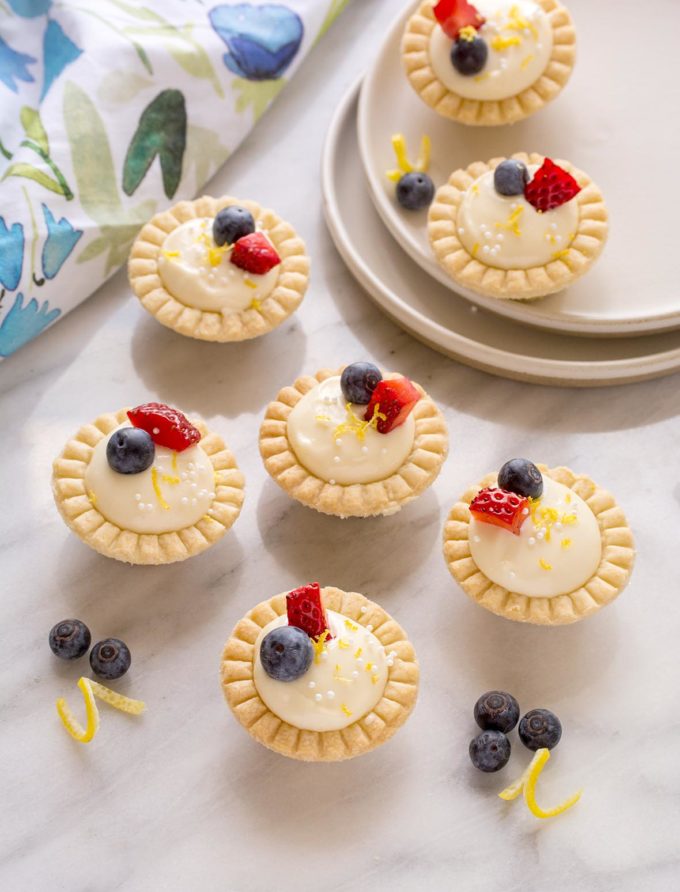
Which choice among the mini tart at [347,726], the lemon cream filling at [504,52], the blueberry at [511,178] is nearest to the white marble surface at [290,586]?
the mini tart at [347,726]

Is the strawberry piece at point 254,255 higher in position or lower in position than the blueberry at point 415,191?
lower

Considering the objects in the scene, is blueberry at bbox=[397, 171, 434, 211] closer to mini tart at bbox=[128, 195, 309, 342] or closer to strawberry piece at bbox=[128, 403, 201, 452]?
mini tart at bbox=[128, 195, 309, 342]

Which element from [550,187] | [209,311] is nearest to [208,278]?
[209,311]

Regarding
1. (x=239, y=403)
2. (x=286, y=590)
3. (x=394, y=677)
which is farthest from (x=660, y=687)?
(x=239, y=403)

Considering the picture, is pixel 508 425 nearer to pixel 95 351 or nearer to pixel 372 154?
pixel 372 154

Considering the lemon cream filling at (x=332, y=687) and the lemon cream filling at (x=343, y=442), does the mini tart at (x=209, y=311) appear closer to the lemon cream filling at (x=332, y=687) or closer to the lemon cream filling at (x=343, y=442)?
the lemon cream filling at (x=343, y=442)
